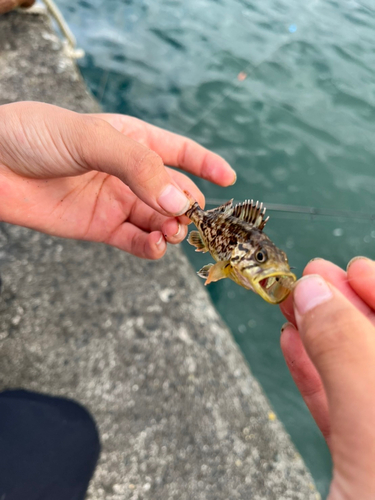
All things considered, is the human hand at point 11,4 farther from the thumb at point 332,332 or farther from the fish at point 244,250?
the thumb at point 332,332

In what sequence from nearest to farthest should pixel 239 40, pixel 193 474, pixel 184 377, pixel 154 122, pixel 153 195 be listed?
pixel 153 195 → pixel 193 474 → pixel 184 377 → pixel 154 122 → pixel 239 40

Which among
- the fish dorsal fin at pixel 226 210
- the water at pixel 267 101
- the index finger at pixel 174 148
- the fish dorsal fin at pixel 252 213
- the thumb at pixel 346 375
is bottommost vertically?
the water at pixel 267 101

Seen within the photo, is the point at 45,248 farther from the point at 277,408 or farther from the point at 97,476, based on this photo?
the point at 277,408

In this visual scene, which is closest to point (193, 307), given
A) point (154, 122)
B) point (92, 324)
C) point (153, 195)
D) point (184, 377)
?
point (184, 377)

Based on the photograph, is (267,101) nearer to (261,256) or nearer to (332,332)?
(261,256)

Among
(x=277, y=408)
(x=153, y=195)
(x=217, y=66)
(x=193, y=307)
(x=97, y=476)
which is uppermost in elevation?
(x=153, y=195)

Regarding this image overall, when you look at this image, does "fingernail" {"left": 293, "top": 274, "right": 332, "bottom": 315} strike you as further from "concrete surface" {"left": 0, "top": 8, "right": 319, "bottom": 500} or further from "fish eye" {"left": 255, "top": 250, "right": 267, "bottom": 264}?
"concrete surface" {"left": 0, "top": 8, "right": 319, "bottom": 500}

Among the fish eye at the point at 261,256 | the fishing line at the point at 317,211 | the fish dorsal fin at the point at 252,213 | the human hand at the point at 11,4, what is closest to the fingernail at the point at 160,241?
the fish dorsal fin at the point at 252,213
